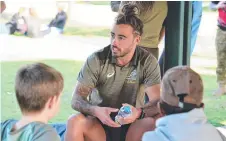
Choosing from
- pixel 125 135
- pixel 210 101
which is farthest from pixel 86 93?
pixel 210 101

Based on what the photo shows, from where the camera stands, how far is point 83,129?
3135mm

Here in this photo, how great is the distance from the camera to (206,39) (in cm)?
787

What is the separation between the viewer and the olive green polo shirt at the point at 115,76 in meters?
3.29

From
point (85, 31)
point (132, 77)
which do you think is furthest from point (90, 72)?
point (85, 31)

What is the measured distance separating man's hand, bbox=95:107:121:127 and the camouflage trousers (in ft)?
10.3

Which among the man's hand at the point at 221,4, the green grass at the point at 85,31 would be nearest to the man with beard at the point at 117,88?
the man's hand at the point at 221,4

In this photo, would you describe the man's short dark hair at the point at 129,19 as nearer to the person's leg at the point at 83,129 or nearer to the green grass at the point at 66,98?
the person's leg at the point at 83,129

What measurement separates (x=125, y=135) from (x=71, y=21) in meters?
5.33

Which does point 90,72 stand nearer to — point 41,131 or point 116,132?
point 116,132

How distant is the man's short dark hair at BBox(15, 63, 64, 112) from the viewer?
2.22 m

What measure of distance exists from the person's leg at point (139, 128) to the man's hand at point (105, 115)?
12 cm

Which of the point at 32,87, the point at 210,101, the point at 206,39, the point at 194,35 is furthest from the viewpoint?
the point at 206,39

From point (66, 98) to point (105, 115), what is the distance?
2.53m

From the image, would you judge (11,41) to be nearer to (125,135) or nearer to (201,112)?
(125,135)
